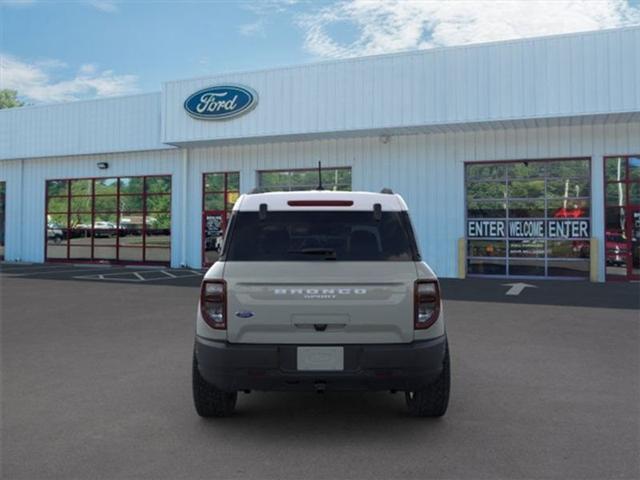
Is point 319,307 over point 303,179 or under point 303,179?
under

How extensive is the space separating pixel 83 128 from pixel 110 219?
390cm

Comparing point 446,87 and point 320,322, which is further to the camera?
point 446,87

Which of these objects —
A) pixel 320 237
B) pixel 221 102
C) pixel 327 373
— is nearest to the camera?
pixel 327 373

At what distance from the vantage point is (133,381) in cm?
567

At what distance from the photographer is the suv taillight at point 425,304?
3900mm

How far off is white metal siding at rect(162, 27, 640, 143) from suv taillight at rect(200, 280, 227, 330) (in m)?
13.4

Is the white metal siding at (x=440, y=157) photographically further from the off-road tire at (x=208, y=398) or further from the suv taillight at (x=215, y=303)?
the suv taillight at (x=215, y=303)

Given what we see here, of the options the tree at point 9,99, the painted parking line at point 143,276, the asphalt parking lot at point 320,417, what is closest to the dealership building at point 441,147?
the painted parking line at point 143,276

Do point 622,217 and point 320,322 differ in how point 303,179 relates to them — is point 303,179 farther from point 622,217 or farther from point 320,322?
point 320,322

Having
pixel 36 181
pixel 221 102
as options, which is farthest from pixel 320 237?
pixel 36 181

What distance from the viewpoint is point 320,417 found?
15.0 ft

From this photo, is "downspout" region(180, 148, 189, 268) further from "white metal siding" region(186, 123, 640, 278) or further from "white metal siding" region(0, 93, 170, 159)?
"white metal siding" region(186, 123, 640, 278)

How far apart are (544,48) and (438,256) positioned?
21.7ft

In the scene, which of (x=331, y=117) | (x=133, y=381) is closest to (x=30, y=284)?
(x=331, y=117)
